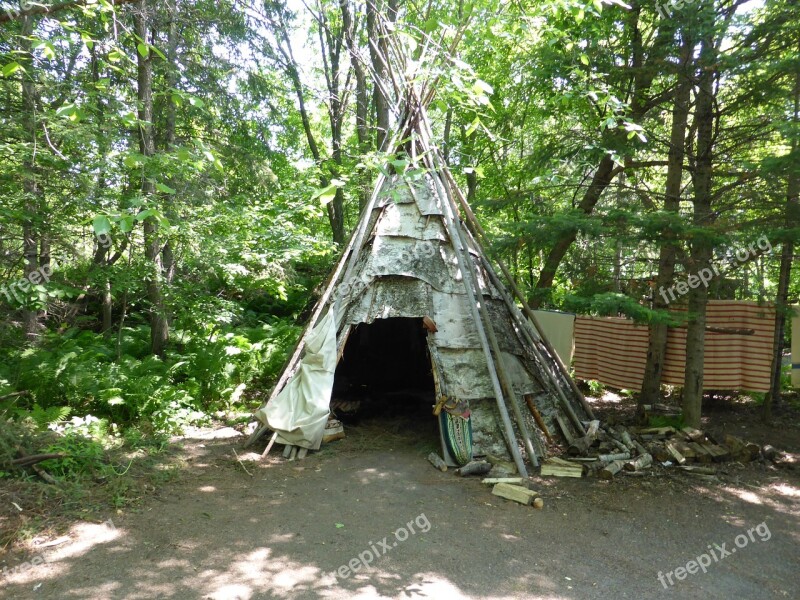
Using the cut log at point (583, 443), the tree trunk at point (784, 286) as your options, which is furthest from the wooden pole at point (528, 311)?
the tree trunk at point (784, 286)

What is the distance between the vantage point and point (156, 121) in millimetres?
10094

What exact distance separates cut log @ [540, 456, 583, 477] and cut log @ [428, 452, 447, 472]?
3.64ft

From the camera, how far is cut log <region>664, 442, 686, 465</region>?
21.0ft

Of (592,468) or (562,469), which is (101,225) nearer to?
(562,469)

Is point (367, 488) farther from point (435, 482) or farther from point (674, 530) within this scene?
point (674, 530)

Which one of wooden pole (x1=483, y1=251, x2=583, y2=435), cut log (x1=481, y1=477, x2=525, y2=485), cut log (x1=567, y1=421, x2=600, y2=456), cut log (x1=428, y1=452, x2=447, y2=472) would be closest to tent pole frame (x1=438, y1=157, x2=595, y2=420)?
wooden pole (x1=483, y1=251, x2=583, y2=435)

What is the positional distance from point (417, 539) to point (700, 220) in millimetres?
4765

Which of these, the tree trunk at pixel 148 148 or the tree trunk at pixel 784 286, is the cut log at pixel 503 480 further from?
the tree trunk at pixel 148 148

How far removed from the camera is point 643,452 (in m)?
6.58

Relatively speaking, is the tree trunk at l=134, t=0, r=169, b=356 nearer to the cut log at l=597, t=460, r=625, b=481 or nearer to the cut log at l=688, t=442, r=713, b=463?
the cut log at l=597, t=460, r=625, b=481

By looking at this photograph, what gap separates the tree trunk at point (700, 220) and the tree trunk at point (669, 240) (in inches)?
8.6

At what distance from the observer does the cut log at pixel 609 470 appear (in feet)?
19.8

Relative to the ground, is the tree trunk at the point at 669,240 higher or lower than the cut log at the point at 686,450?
higher

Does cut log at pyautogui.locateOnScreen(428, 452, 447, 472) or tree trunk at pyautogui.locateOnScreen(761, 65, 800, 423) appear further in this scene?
cut log at pyautogui.locateOnScreen(428, 452, 447, 472)
